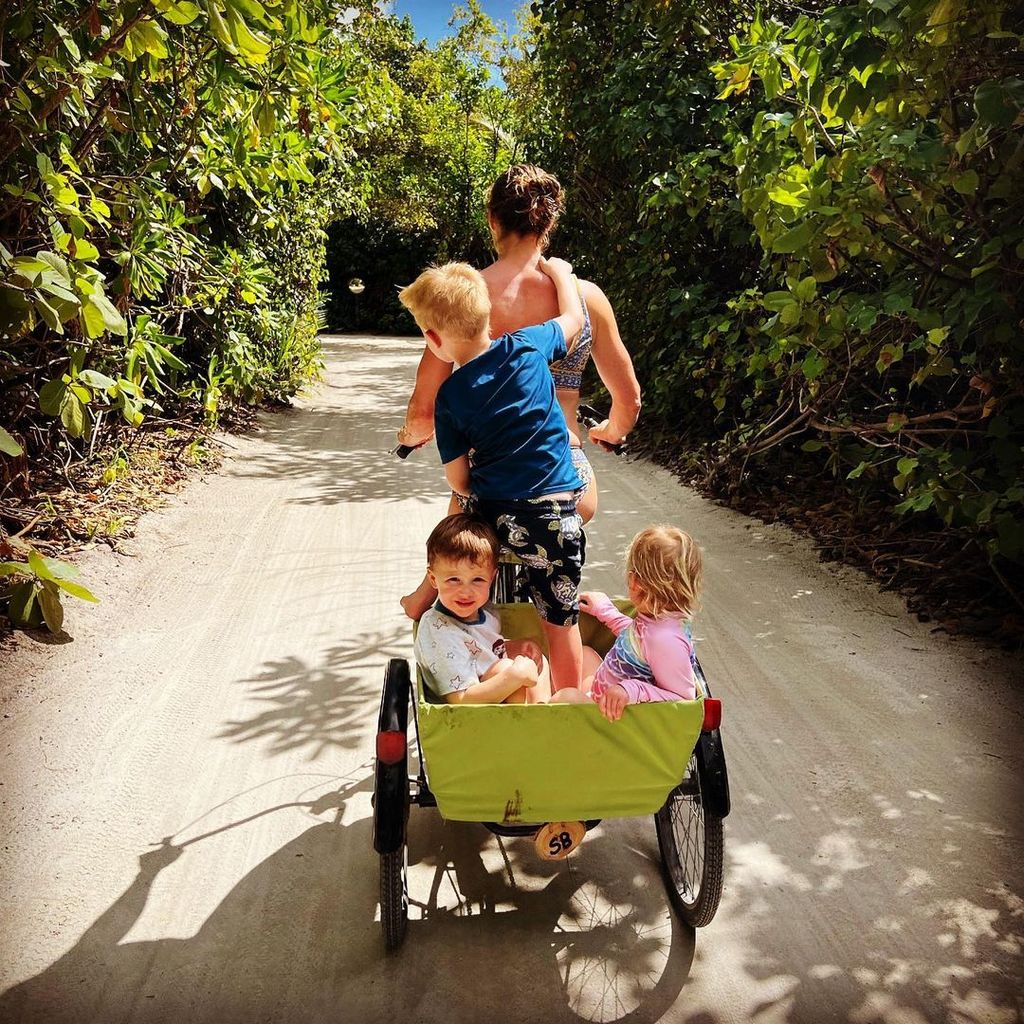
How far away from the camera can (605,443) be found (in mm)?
2994

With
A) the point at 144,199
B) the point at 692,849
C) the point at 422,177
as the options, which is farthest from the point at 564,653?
the point at 422,177

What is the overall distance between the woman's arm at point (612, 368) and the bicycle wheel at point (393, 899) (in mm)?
1430

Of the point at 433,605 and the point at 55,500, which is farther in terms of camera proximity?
the point at 55,500

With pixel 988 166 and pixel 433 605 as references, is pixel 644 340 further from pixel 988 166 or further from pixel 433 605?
pixel 433 605

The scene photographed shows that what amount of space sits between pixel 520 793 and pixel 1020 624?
310 cm

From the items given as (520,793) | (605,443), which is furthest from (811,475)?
(520,793)

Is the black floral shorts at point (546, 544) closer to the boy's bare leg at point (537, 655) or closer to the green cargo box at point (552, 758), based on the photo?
the boy's bare leg at point (537, 655)

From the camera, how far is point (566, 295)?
2598 millimetres

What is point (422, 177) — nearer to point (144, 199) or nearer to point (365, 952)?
point (144, 199)

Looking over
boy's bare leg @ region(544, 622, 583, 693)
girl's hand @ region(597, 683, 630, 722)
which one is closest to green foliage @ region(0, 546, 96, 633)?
boy's bare leg @ region(544, 622, 583, 693)

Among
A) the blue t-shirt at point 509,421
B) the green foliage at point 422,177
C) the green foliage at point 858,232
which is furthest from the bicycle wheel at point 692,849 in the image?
the green foliage at point 422,177

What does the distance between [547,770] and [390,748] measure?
0.41 meters

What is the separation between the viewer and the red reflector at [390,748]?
6.98 ft

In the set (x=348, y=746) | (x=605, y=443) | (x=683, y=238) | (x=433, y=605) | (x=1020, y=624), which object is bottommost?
(x=348, y=746)
